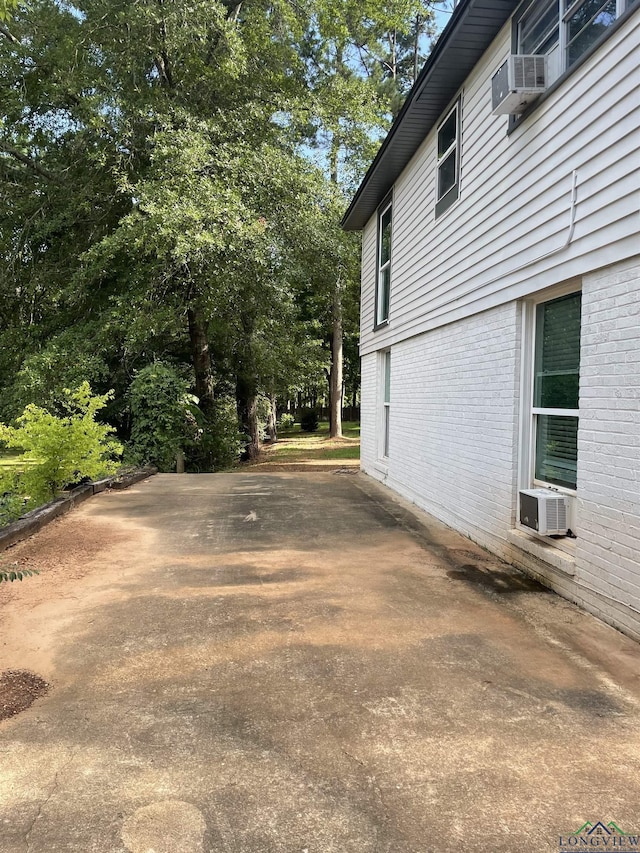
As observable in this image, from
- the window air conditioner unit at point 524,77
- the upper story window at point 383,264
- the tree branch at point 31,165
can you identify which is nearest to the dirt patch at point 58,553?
the window air conditioner unit at point 524,77

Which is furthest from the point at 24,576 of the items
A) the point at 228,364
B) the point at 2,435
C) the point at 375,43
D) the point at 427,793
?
the point at 375,43

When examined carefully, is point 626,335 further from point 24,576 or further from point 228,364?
point 228,364

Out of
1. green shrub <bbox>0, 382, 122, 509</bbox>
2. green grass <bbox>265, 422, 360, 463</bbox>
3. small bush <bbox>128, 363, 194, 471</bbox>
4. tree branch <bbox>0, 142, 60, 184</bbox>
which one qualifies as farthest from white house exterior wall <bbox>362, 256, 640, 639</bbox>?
tree branch <bbox>0, 142, 60, 184</bbox>

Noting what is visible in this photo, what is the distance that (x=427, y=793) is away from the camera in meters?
2.04

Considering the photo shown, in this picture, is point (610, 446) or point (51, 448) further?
point (51, 448)

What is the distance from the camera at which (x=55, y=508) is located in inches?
259

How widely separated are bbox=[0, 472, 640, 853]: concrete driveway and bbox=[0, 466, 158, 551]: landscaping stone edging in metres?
0.48

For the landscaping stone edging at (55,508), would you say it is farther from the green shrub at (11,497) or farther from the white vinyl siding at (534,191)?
the white vinyl siding at (534,191)

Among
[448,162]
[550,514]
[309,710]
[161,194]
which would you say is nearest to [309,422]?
[161,194]

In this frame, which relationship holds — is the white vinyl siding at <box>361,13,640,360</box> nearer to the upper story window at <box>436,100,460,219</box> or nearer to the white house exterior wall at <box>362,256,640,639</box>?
the upper story window at <box>436,100,460,219</box>

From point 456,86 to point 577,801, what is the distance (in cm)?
675

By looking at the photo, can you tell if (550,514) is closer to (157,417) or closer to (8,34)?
(157,417)

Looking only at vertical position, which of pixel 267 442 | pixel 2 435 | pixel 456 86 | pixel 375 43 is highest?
pixel 375 43

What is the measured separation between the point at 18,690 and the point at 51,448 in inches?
190
